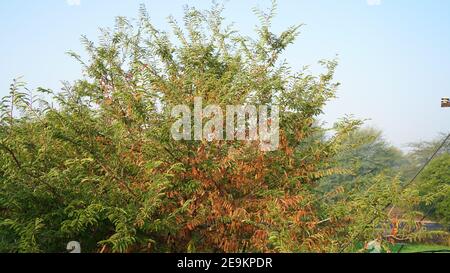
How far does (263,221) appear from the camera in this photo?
352 cm

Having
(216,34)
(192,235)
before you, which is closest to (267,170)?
(192,235)

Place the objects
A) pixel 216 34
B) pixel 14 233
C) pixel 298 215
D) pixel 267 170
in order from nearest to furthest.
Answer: pixel 14 233, pixel 298 215, pixel 267 170, pixel 216 34

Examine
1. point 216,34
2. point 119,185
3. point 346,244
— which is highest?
point 216,34

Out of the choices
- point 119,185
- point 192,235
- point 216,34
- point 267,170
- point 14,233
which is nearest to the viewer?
point 14,233

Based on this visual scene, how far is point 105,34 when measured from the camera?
535cm

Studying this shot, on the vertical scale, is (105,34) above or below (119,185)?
above

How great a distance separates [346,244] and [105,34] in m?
3.80

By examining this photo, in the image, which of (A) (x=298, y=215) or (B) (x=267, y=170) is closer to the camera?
(A) (x=298, y=215)
